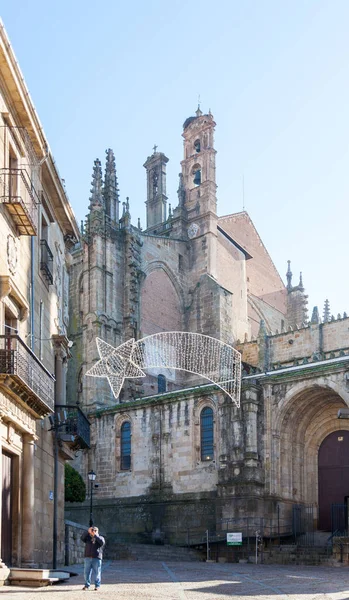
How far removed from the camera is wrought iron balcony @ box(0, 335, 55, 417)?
15484 millimetres

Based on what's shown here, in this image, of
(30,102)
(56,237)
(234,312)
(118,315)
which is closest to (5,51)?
(30,102)

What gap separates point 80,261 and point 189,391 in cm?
1382

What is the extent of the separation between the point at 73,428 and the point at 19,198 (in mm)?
7944

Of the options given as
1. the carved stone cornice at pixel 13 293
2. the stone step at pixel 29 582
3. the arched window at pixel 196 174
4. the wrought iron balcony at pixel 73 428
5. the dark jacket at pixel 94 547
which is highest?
the arched window at pixel 196 174

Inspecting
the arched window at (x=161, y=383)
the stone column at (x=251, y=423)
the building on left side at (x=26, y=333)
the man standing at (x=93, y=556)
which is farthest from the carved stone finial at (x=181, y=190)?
the man standing at (x=93, y=556)

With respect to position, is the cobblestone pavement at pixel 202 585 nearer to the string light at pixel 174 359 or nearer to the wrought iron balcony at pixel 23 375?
the wrought iron balcony at pixel 23 375

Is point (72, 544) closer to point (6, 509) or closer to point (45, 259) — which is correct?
point (6, 509)

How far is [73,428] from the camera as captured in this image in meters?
22.6

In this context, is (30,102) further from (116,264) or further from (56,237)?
(116,264)

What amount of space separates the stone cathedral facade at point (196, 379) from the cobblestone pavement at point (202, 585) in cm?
906

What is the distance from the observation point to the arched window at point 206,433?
115 ft

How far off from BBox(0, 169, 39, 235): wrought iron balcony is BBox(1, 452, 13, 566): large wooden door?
4.77m

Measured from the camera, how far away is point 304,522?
Result: 33.6 meters

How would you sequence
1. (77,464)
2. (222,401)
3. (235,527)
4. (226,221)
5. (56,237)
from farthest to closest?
(226,221) < (77,464) < (222,401) < (235,527) < (56,237)
